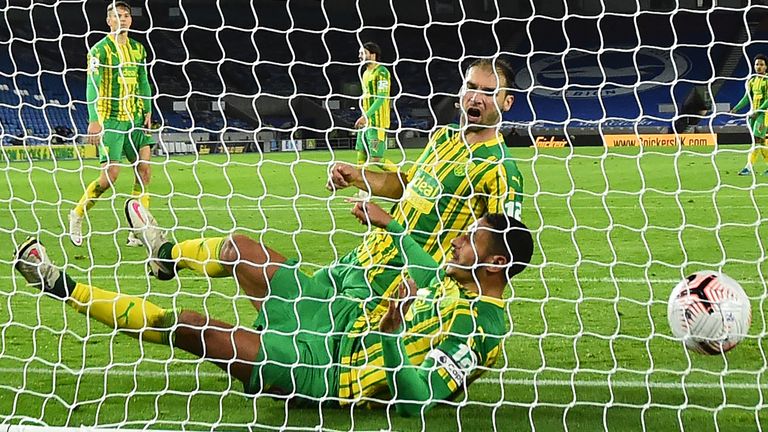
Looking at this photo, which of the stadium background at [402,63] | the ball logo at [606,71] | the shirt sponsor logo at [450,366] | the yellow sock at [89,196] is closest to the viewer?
the shirt sponsor logo at [450,366]

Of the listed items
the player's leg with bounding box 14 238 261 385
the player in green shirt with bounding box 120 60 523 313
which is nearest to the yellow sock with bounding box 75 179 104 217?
the player in green shirt with bounding box 120 60 523 313

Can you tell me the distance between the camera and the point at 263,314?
10.9 feet

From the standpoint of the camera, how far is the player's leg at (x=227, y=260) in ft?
11.0

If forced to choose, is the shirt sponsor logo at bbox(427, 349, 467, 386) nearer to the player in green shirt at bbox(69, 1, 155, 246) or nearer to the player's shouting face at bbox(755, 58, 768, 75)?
the player in green shirt at bbox(69, 1, 155, 246)

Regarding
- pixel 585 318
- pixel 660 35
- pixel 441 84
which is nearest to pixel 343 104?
pixel 441 84

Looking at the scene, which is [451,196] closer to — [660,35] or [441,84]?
[441,84]

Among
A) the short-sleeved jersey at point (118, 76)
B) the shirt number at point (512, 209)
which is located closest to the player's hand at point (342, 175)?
the shirt number at point (512, 209)

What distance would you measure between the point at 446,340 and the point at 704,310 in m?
0.90

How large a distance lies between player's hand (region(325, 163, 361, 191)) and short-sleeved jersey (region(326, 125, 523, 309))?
8.2 inches

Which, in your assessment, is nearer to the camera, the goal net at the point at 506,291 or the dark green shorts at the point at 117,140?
the goal net at the point at 506,291

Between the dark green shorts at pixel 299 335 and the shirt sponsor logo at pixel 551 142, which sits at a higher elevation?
the dark green shorts at pixel 299 335

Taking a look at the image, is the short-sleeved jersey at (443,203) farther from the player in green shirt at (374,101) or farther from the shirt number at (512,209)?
the player in green shirt at (374,101)

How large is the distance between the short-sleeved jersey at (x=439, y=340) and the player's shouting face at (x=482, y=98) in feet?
2.08

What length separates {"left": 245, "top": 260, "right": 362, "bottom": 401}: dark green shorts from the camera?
316 cm
